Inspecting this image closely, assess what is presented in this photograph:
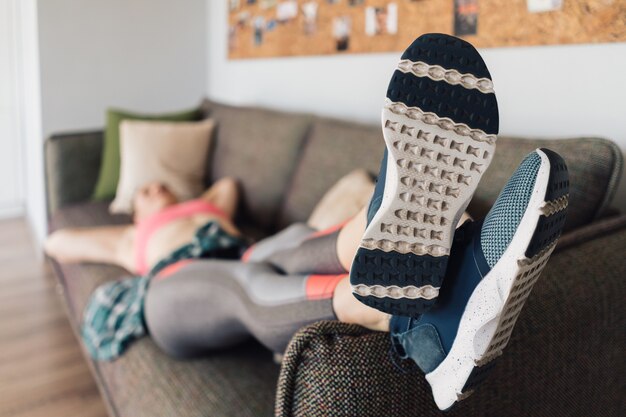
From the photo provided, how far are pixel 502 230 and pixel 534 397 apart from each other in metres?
0.35

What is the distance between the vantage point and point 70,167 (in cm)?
244

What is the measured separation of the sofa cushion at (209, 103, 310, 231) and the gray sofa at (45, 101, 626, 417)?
0.70ft

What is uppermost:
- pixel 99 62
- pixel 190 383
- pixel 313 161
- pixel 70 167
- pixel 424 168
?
pixel 99 62

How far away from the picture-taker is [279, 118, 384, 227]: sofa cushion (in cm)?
163

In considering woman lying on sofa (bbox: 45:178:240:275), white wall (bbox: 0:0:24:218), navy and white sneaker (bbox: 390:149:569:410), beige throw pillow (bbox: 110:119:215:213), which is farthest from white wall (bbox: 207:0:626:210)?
white wall (bbox: 0:0:24:218)

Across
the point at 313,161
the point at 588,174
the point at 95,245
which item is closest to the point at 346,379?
the point at 588,174

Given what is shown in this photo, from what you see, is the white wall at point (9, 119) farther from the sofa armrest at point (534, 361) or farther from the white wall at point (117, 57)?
the sofa armrest at point (534, 361)

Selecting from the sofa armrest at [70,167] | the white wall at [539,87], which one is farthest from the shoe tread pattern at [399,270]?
the sofa armrest at [70,167]

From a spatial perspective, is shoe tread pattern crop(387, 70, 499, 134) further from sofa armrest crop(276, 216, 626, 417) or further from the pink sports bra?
the pink sports bra

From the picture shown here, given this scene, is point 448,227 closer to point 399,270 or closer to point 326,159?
point 399,270

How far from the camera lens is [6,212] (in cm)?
374

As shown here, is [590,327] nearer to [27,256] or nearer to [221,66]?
[221,66]

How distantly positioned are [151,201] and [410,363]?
1.41m

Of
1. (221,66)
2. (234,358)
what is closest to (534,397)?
Answer: (234,358)
